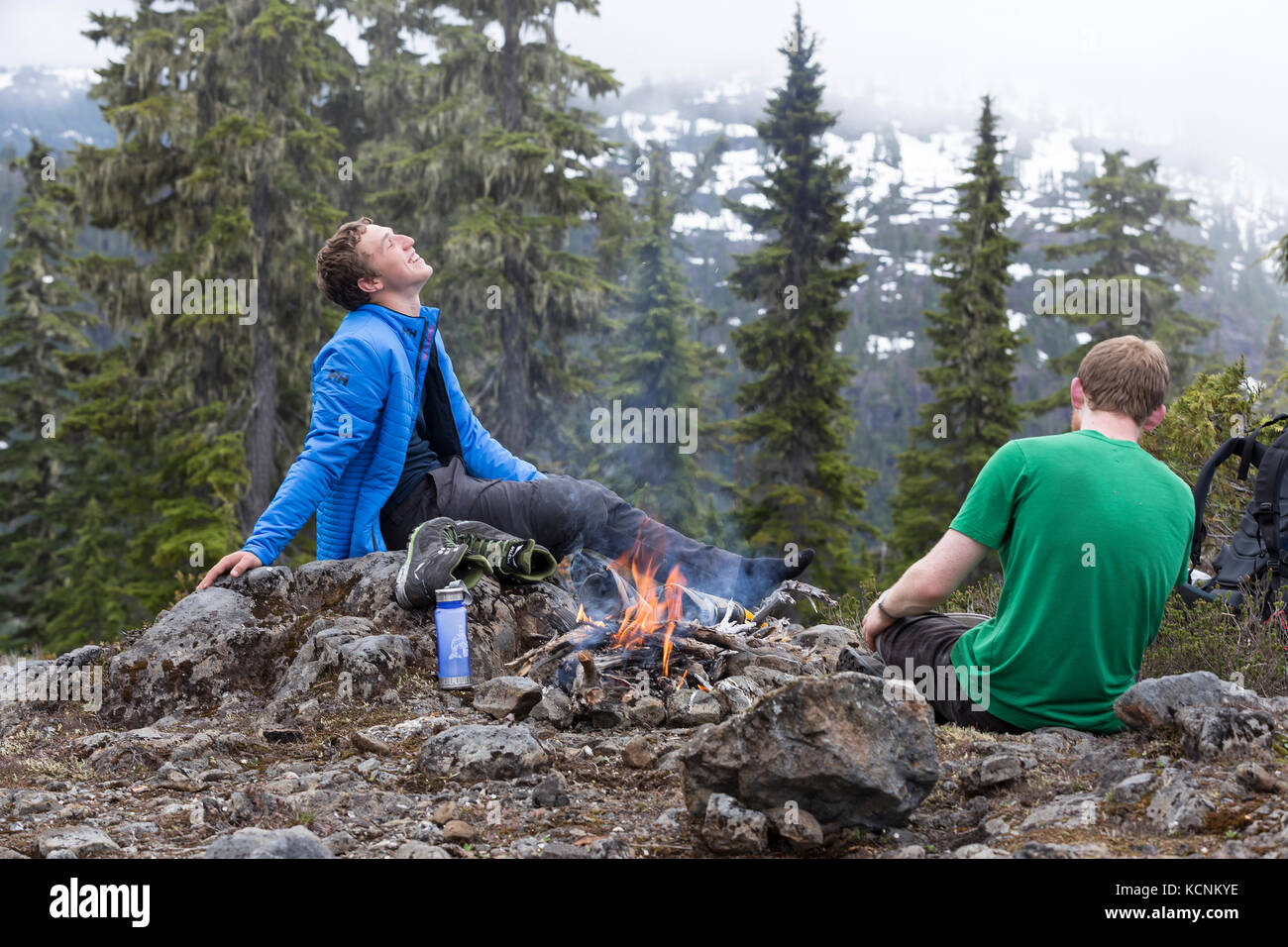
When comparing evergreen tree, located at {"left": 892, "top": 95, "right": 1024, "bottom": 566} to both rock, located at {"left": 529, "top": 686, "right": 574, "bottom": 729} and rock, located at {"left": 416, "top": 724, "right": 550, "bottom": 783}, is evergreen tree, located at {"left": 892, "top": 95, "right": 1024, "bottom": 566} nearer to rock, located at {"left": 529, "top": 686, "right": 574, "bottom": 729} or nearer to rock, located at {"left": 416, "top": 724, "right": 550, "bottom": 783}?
rock, located at {"left": 529, "top": 686, "right": 574, "bottom": 729}

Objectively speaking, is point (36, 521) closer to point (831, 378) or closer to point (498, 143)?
point (498, 143)

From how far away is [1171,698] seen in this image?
11.4ft

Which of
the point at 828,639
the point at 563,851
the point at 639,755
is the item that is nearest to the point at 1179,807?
the point at 563,851

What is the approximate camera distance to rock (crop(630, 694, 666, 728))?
4.52 m

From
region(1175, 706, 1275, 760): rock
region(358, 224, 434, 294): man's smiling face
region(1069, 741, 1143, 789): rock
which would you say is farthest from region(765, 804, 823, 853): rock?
region(358, 224, 434, 294): man's smiling face

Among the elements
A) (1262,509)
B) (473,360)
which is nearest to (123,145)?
(473,360)

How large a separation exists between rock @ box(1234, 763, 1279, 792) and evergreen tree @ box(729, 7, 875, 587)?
19010 mm

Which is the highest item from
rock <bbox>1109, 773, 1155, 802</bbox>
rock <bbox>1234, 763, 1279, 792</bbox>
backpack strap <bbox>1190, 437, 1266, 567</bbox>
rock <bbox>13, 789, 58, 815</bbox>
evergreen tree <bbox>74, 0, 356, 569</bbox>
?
evergreen tree <bbox>74, 0, 356, 569</bbox>

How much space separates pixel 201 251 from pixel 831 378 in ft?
43.6

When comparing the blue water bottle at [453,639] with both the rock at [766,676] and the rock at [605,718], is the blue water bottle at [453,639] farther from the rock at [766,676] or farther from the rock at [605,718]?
the rock at [766,676]

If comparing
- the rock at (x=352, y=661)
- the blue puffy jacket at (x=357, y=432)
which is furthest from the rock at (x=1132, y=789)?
the blue puffy jacket at (x=357, y=432)

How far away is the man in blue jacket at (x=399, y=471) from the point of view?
5.17m
